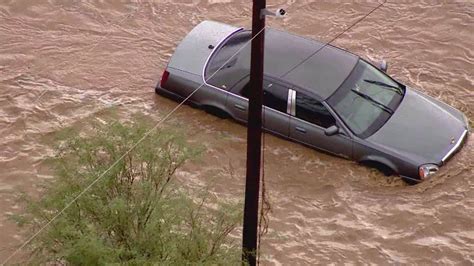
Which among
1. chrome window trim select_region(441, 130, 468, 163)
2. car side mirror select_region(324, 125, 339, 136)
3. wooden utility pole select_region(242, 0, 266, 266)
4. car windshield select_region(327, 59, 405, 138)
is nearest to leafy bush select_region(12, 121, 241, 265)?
wooden utility pole select_region(242, 0, 266, 266)

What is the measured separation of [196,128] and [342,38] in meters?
3.87

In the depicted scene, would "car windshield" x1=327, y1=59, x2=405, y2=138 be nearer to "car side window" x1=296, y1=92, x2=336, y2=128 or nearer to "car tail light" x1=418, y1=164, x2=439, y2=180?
"car side window" x1=296, y1=92, x2=336, y2=128

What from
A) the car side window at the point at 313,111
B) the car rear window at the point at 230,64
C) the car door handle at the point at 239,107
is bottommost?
the car door handle at the point at 239,107

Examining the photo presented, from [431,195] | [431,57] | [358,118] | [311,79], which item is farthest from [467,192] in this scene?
[431,57]

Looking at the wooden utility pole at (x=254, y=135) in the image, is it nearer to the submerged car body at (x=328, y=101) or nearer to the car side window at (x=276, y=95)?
the submerged car body at (x=328, y=101)

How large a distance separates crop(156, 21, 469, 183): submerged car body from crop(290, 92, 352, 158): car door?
0.04ft

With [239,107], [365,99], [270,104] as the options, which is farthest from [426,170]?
[239,107]

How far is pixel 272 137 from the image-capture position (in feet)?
32.8

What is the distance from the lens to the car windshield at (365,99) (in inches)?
373

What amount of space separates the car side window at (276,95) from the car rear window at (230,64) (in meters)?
0.34

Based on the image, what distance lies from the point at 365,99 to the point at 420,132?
2.71 ft

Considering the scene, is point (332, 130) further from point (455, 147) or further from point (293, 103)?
point (455, 147)

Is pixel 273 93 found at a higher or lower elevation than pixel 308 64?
lower

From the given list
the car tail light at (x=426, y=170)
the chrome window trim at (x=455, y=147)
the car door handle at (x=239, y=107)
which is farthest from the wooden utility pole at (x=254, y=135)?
the chrome window trim at (x=455, y=147)
